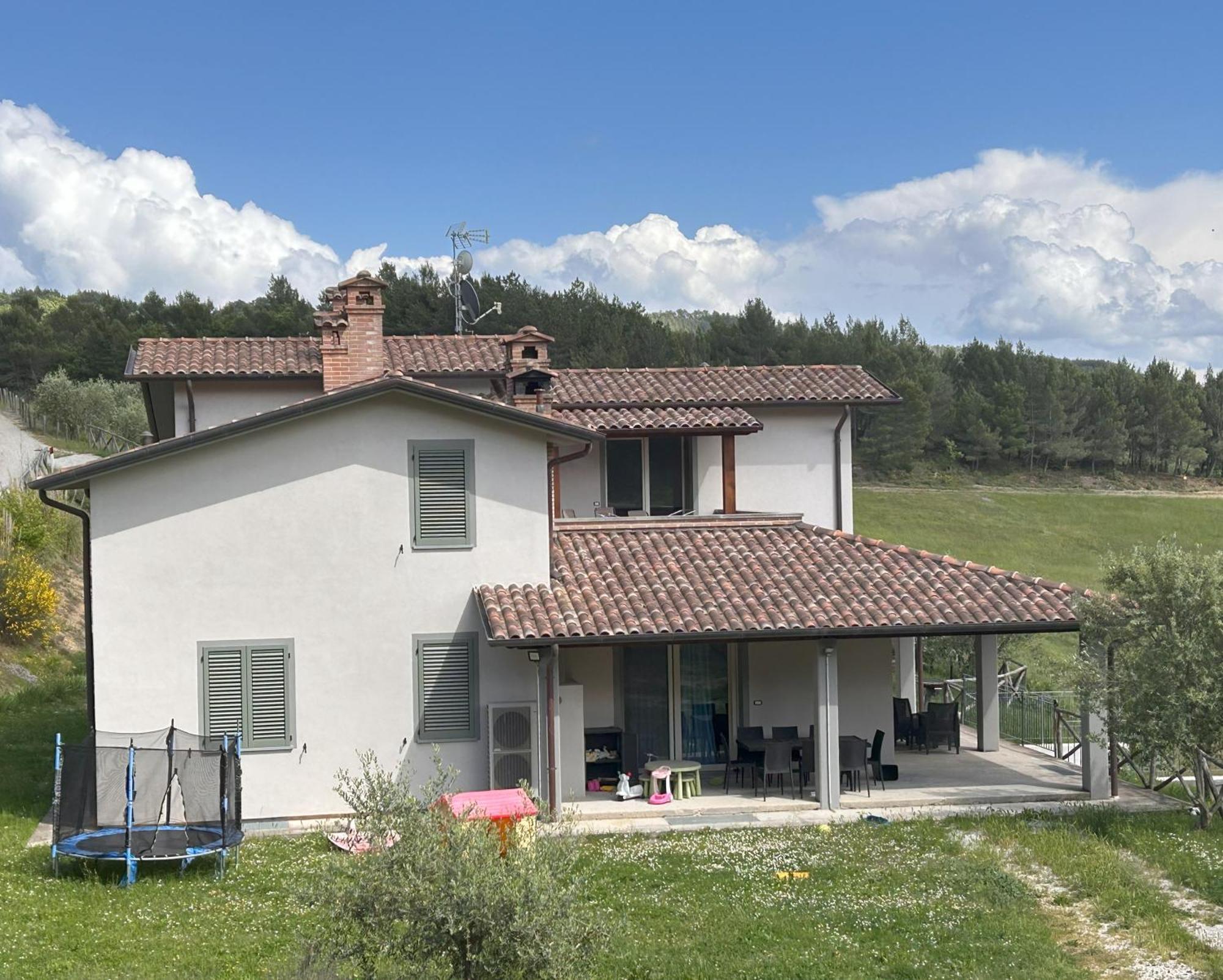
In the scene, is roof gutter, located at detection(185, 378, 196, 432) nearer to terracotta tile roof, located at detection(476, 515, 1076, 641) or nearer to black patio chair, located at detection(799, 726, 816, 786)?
terracotta tile roof, located at detection(476, 515, 1076, 641)

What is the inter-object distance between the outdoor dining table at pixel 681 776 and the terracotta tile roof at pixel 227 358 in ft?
29.6

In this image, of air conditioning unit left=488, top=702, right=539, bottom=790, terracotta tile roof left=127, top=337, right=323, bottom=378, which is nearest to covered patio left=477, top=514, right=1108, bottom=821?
air conditioning unit left=488, top=702, right=539, bottom=790

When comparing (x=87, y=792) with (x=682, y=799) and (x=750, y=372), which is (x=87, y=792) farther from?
(x=750, y=372)

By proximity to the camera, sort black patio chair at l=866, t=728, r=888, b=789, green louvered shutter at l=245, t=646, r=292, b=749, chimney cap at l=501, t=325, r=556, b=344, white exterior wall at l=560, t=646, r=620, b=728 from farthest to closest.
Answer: chimney cap at l=501, t=325, r=556, b=344, white exterior wall at l=560, t=646, r=620, b=728, black patio chair at l=866, t=728, r=888, b=789, green louvered shutter at l=245, t=646, r=292, b=749

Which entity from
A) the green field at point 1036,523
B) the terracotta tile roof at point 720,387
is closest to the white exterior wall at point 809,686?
the terracotta tile roof at point 720,387

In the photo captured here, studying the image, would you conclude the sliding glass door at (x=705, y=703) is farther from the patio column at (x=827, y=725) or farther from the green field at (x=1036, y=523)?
the green field at (x=1036, y=523)

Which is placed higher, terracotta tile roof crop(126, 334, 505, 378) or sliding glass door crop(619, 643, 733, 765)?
terracotta tile roof crop(126, 334, 505, 378)

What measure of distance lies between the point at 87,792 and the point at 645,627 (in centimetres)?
684

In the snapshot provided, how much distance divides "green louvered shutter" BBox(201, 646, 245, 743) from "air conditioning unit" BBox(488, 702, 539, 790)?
10.9 ft

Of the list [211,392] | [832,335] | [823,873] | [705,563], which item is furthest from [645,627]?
[832,335]

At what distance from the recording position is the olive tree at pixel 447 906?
7.02 meters

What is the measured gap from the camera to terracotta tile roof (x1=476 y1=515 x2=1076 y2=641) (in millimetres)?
15547

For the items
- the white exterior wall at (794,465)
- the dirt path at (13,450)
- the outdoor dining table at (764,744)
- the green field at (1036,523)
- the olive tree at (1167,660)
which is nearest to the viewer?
the olive tree at (1167,660)

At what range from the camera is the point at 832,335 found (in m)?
81.6
